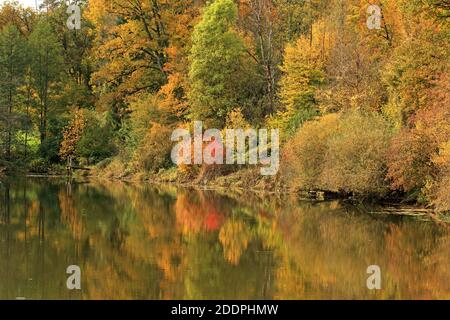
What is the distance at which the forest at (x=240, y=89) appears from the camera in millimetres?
24344

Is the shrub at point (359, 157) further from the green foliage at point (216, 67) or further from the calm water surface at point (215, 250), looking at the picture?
the green foliage at point (216, 67)

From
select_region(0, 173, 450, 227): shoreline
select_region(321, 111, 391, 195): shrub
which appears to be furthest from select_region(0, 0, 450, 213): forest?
select_region(0, 173, 450, 227): shoreline

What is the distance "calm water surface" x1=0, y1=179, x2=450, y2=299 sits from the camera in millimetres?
12164

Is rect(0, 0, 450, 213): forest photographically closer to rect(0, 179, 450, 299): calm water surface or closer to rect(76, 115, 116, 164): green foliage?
rect(76, 115, 116, 164): green foliage

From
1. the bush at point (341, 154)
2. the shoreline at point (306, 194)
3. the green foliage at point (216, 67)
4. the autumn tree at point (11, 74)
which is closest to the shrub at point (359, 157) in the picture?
the bush at point (341, 154)

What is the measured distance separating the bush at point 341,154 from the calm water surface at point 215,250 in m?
1.06

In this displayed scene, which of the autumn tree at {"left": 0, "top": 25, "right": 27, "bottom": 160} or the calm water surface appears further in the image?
the autumn tree at {"left": 0, "top": 25, "right": 27, "bottom": 160}

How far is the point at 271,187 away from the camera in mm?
31391

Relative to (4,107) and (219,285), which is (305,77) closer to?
(4,107)

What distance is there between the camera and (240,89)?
126ft

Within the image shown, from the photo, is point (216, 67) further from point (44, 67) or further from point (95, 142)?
point (44, 67)

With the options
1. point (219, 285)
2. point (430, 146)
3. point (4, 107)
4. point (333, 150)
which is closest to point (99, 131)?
point (4, 107)

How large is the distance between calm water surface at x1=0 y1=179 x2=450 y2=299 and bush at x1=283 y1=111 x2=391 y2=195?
3.49 feet
